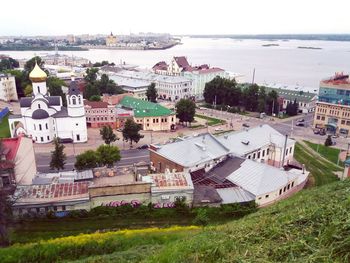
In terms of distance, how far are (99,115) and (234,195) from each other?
84.8 ft

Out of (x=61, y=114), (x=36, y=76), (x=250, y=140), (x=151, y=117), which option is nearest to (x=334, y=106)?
(x=250, y=140)

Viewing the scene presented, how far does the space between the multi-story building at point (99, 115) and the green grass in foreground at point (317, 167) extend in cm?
2308

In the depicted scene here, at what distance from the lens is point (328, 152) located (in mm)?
33688

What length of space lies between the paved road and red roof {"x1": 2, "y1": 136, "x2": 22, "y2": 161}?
26.0 ft

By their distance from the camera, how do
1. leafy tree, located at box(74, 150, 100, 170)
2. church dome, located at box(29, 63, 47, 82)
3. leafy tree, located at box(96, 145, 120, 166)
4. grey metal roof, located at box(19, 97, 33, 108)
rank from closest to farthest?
leafy tree, located at box(74, 150, 100, 170), leafy tree, located at box(96, 145, 120, 166), grey metal roof, located at box(19, 97, 33, 108), church dome, located at box(29, 63, 47, 82)

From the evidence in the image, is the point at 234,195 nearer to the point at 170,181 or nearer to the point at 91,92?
the point at 170,181

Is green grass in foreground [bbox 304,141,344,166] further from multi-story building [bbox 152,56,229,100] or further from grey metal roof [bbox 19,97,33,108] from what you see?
grey metal roof [bbox 19,97,33,108]

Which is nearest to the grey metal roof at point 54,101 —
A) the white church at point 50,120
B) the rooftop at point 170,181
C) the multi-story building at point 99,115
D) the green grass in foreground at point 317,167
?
the white church at point 50,120

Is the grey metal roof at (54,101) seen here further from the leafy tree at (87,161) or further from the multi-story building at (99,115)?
the leafy tree at (87,161)

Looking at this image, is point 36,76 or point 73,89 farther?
point 36,76

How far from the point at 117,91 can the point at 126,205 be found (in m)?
39.0

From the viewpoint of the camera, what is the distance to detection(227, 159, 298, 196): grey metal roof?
21.3m

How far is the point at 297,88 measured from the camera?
5741cm

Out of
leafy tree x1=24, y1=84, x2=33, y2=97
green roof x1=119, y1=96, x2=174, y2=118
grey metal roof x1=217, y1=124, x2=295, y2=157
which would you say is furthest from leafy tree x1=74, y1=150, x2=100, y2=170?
leafy tree x1=24, y1=84, x2=33, y2=97
